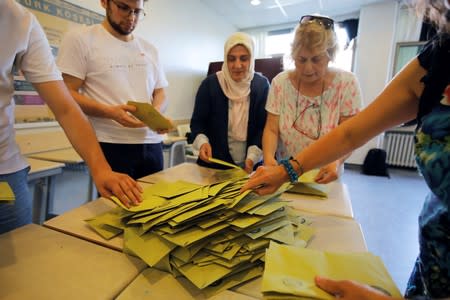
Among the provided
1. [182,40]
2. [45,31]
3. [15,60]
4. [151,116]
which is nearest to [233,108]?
[151,116]

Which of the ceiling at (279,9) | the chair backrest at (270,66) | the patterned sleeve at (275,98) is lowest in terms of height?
the patterned sleeve at (275,98)

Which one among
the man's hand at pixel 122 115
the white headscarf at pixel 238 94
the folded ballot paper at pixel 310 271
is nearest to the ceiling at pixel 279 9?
the white headscarf at pixel 238 94

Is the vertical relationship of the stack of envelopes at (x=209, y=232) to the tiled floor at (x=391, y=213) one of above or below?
above

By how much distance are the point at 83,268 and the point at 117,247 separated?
10 cm

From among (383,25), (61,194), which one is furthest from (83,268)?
(383,25)

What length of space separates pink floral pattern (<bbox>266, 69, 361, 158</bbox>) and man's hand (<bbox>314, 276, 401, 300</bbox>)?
90 cm

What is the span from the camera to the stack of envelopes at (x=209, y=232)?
1.82ft

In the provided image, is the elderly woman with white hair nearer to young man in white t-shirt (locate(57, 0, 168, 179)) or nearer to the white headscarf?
the white headscarf

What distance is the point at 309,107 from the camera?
1.26 metres

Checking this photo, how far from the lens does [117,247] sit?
0.66 meters

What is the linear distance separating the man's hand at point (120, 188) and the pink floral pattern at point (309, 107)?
0.81 meters

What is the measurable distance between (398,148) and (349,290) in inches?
215

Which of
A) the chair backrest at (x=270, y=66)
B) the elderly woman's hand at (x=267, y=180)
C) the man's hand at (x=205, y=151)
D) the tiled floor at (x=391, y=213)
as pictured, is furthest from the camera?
the chair backrest at (x=270, y=66)

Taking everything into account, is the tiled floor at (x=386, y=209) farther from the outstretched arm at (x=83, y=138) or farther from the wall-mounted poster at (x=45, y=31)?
the outstretched arm at (x=83, y=138)
